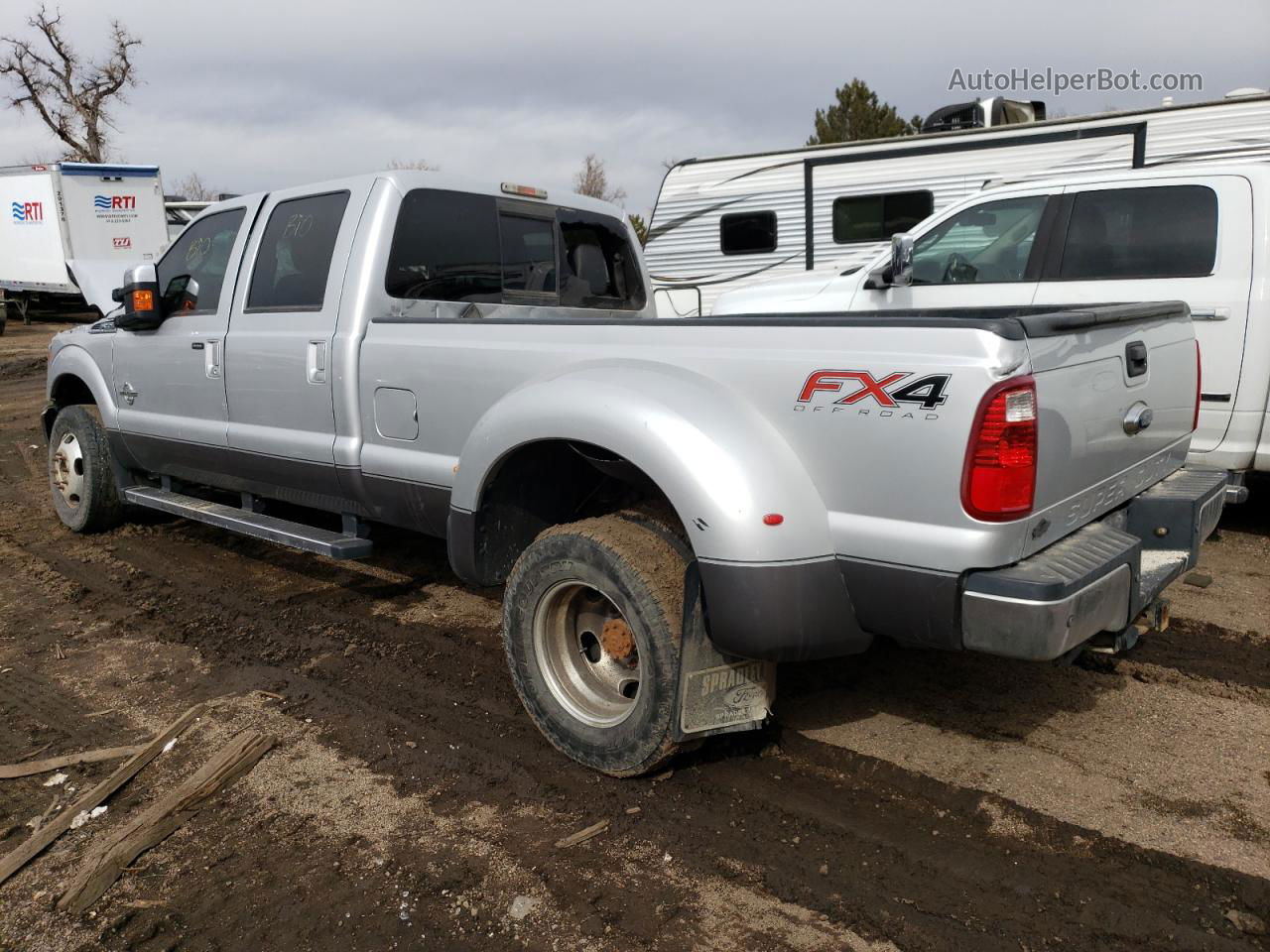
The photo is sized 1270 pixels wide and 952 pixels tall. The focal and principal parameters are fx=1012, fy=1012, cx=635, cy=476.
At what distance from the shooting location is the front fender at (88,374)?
5852mm

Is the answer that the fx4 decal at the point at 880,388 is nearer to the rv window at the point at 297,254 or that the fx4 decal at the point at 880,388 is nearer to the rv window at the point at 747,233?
the rv window at the point at 297,254

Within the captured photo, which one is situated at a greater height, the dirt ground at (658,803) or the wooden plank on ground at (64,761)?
the wooden plank on ground at (64,761)

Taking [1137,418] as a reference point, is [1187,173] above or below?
above

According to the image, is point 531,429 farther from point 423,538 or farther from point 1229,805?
point 423,538

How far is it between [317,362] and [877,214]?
744 cm

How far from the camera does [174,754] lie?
3.54 metres

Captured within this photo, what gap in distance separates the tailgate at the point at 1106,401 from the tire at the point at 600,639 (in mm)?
1098

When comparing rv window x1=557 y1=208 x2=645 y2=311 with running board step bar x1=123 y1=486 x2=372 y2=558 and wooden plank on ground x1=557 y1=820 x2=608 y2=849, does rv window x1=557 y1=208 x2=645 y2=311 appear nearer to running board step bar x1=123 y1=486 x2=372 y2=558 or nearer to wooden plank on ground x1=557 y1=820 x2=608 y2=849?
running board step bar x1=123 y1=486 x2=372 y2=558

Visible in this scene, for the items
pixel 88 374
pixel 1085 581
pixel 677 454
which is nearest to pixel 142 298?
pixel 88 374

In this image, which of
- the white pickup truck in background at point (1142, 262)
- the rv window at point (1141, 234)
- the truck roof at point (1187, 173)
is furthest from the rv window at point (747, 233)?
the rv window at point (1141, 234)

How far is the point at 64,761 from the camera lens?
352 cm

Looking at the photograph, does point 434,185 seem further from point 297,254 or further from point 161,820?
point 161,820

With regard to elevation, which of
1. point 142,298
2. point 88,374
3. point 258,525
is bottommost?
point 258,525

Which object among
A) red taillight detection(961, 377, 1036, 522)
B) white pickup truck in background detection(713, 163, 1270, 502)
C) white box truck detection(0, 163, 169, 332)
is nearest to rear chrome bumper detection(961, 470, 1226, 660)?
red taillight detection(961, 377, 1036, 522)
